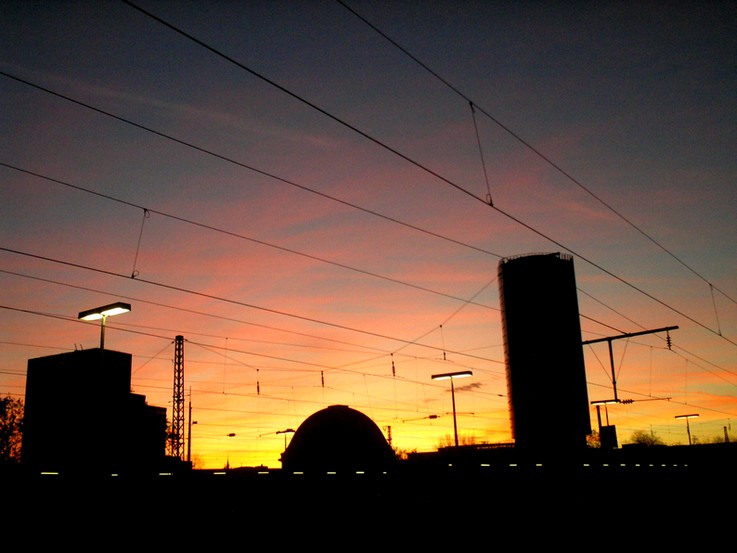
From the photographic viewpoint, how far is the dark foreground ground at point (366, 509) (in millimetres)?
15883

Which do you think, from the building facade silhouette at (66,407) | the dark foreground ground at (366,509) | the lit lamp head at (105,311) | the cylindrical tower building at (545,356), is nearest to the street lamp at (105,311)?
the lit lamp head at (105,311)

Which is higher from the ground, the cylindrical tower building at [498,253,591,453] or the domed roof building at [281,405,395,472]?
the cylindrical tower building at [498,253,591,453]

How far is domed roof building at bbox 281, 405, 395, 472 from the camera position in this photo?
70562 mm

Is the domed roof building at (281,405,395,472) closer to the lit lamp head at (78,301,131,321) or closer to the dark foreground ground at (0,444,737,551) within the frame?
the dark foreground ground at (0,444,737,551)

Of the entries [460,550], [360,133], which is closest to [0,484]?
[360,133]

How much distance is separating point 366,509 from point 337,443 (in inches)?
2022

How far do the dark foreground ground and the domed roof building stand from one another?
4051cm

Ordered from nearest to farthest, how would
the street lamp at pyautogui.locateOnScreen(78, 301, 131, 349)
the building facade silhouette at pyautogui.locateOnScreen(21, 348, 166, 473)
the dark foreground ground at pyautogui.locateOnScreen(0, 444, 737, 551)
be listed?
the dark foreground ground at pyautogui.locateOnScreen(0, 444, 737, 551) → the street lamp at pyautogui.locateOnScreen(78, 301, 131, 349) → the building facade silhouette at pyautogui.locateOnScreen(21, 348, 166, 473)

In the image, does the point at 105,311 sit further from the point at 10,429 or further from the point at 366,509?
the point at 10,429

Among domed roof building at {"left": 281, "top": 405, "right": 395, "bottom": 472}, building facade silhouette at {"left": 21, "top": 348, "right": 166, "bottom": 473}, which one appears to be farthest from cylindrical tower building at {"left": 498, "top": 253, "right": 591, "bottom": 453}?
building facade silhouette at {"left": 21, "top": 348, "right": 166, "bottom": 473}

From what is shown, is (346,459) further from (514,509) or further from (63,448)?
(514,509)

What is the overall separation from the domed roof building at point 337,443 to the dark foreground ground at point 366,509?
133 feet

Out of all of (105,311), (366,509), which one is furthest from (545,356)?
(105,311)

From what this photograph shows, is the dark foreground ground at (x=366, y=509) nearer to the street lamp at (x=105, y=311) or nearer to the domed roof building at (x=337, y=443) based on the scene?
the street lamp at (x=105, y=311)
